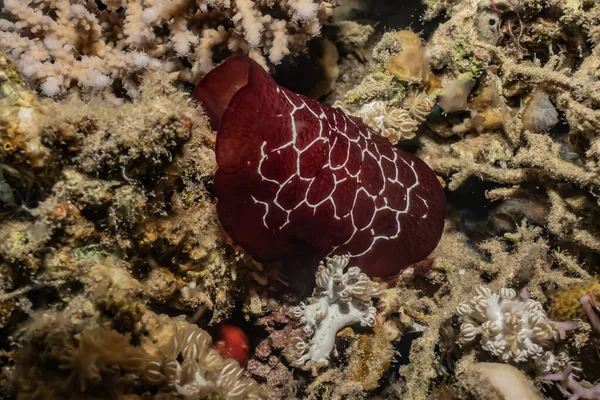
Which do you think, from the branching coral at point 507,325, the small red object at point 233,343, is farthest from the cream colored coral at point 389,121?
the small red object at point 233,343

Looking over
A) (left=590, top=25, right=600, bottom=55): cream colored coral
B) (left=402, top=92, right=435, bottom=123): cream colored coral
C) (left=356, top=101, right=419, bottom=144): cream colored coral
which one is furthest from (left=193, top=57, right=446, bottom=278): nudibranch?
(left=590, top=25, right=600, bottom=55): cream colored coral

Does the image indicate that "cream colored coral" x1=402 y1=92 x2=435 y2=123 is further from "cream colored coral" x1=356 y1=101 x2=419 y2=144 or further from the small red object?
the small red object

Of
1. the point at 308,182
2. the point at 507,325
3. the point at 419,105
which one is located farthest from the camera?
the point at 419,105

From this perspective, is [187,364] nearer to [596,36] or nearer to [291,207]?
[291,207]

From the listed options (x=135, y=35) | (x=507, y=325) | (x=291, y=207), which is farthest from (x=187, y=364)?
(x=135, y=35)

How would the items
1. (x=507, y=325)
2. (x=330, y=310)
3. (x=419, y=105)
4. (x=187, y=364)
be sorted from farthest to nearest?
(x=419, y=105)
(x=330, y=310)
(x=507, y=325)
(x=187, y=364)

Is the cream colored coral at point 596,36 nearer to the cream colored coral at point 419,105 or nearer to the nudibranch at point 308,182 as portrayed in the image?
the cream colored coral at point 419,105
